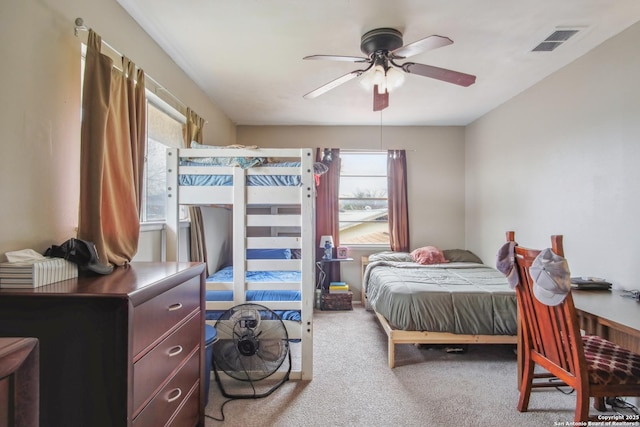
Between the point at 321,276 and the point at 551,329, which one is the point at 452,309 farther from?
the point at 321,276

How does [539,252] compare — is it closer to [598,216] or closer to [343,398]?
[598,216]

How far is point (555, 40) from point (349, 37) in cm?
155

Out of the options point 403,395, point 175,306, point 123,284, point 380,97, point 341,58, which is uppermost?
point 341,58

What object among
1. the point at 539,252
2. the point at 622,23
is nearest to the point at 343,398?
the point at 539,252

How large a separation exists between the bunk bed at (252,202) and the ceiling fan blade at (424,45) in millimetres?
899

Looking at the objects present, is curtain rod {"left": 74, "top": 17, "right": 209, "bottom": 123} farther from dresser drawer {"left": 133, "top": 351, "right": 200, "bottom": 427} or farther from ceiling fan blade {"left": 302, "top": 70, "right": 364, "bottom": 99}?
dresser drawer {"left": 133, "top": 351, "right": 200, "bottom": 427}

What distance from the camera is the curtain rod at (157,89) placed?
151cm

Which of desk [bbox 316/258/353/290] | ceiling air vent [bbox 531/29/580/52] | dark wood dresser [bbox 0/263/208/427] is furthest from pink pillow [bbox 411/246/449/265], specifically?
dark wood dresser [bbox 0/263/208/427]

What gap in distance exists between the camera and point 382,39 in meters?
2.11

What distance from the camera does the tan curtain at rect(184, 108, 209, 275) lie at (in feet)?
8.75

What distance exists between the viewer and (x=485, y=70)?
111 inches

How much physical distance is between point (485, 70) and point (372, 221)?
2.43 meters

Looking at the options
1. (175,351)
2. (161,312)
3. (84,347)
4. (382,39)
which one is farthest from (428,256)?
(84,347)

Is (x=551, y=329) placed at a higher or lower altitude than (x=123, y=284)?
lower
